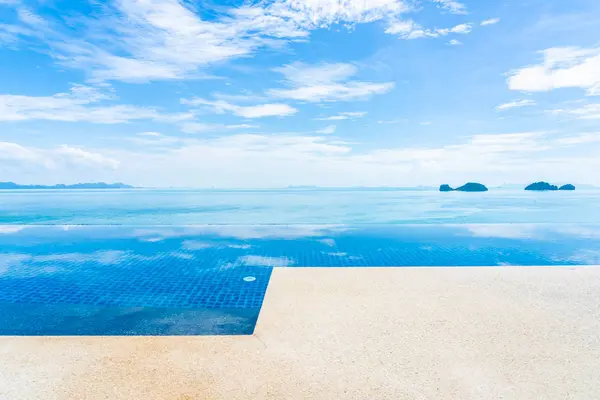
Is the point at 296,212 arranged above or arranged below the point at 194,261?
above

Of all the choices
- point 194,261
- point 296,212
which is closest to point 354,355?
point 194,261

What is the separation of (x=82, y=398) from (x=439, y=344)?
12.1 ft

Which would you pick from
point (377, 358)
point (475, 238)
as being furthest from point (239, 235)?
point (377, 358)

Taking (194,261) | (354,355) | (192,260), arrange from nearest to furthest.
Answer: (354,355), (194,261), (192,260)

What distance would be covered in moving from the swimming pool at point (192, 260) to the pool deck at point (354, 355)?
2.05 feet

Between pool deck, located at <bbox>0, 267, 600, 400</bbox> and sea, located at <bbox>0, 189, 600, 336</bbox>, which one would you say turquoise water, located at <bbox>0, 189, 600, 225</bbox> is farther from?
pool deck, located at <bbox>0, 267, 600, 400</bbox>

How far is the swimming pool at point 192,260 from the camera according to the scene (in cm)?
521

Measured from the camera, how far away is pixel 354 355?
3.89 meters

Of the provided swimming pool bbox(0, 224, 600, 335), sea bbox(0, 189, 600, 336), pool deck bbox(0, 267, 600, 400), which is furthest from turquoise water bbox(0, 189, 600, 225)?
pool deck bbox(0, 267, 600, 400)

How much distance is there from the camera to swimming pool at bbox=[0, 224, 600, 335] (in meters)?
5.21

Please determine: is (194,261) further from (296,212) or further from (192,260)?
(296,212)

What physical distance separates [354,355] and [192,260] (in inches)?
230

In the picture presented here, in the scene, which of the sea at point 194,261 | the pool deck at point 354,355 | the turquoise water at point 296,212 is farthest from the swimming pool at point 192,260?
the turquoise water at point 296,212

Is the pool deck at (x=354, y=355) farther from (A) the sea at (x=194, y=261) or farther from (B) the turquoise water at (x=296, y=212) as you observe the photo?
(B) the turquoise water at (x=296, y=212)
